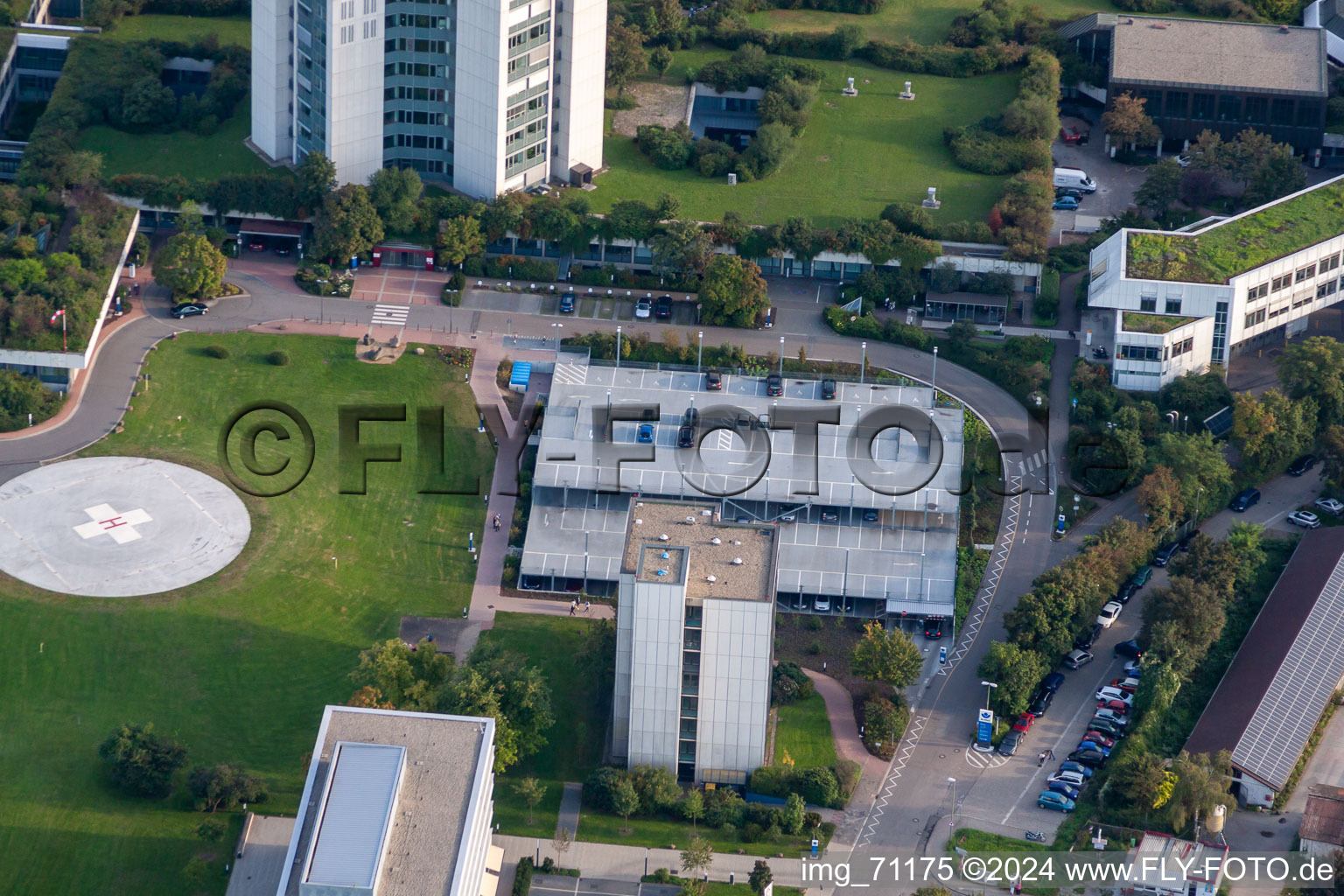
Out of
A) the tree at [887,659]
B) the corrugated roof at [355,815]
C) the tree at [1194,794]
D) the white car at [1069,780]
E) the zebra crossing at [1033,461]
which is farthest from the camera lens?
the zebra crossing at [1033,461]

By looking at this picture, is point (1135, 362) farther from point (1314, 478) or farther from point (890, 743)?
point (890, 743)

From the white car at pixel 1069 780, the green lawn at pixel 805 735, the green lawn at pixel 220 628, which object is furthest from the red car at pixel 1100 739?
the green lawn at pixel 220 628

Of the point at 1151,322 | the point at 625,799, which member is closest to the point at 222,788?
the point at 625,799

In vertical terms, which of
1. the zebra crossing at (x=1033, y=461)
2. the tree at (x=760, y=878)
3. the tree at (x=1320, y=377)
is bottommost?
the tree at (x=760, y=878)

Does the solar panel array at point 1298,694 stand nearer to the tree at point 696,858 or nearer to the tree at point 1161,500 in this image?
the tree at point 1161,500

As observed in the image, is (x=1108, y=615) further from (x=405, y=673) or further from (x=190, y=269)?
(x=190, y=269)

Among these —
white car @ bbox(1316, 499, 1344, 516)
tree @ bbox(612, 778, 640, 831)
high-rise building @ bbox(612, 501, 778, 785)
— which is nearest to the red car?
high-rise building @ bbox(612, 501, 778, 785)
